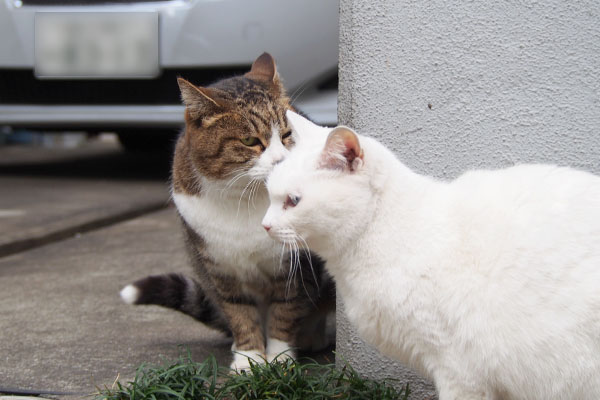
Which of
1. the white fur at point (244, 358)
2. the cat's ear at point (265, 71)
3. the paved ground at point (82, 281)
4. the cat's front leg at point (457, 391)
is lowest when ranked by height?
the paved ground at point (82, 281)

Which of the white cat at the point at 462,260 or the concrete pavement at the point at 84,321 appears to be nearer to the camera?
the white cat at the point at 462,260

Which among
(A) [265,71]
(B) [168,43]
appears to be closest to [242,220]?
(A) [265,71]

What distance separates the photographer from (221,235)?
2.36m

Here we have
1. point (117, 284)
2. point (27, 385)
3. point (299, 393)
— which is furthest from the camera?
point (117, 284)

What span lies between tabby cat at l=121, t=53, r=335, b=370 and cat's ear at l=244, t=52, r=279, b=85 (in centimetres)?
1

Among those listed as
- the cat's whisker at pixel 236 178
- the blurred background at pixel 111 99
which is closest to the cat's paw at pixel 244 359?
the blurred background at pixel 111 99

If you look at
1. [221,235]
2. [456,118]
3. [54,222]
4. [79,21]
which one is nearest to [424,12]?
[456,118]

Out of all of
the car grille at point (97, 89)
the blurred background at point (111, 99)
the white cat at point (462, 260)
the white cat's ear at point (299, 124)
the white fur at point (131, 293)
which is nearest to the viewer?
the white cat at point (462, 260)

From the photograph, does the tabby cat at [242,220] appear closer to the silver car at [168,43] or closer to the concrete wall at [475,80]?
the concrete wall at [475,80]

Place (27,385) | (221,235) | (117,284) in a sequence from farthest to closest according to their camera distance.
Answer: (117,284) < (221,235) < (27,385)

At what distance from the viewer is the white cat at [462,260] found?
5.16 ft

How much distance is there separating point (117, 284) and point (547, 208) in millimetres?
2229

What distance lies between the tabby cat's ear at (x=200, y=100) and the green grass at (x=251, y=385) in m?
0.82

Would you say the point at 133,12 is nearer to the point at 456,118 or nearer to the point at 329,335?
the point at 329,335
